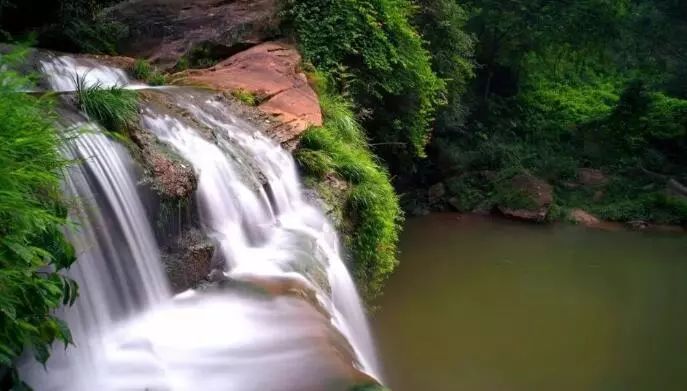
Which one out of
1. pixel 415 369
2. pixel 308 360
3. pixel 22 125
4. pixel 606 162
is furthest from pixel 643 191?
pixel 22 125

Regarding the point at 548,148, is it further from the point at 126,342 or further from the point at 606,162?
the point at 126,342

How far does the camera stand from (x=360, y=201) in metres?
6.25

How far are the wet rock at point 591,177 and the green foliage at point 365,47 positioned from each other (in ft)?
28.2

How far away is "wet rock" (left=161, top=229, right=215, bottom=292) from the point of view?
411 centimetres

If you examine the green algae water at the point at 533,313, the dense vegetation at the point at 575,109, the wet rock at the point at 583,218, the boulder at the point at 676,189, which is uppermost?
the dense vegetation at the point at 575,109

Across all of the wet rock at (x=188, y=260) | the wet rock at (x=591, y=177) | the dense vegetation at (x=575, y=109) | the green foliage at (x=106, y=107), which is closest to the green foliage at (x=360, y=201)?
the wet rock at (x=188, y=260)

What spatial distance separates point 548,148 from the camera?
18.3 meters

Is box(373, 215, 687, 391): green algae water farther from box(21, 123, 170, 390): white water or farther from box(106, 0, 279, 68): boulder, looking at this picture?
box(106, 0, 279, 68): boulder

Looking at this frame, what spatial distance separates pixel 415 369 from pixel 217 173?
3.66 meters

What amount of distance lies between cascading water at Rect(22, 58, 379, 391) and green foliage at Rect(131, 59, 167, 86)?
2095mm

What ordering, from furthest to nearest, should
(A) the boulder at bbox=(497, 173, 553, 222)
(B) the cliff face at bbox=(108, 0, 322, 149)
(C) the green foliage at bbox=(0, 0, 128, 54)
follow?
(A) the boulder at bbox=(497, 173, 553, 222) → (C) the green foliage at bbox=(0, 0, 128, 54) → (B) the cliff face at bbox=(108, 0, 322, 149)

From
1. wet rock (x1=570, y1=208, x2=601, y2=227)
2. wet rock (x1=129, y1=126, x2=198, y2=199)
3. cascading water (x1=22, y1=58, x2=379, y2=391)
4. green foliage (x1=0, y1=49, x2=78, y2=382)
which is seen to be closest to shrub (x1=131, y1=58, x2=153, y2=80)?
cascading water (x1=22, y1=58, x2=379, y2=391)

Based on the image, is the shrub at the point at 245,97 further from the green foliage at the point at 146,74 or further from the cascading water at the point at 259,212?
the green foliage at the point at 146,74

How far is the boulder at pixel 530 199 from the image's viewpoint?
14648mm
